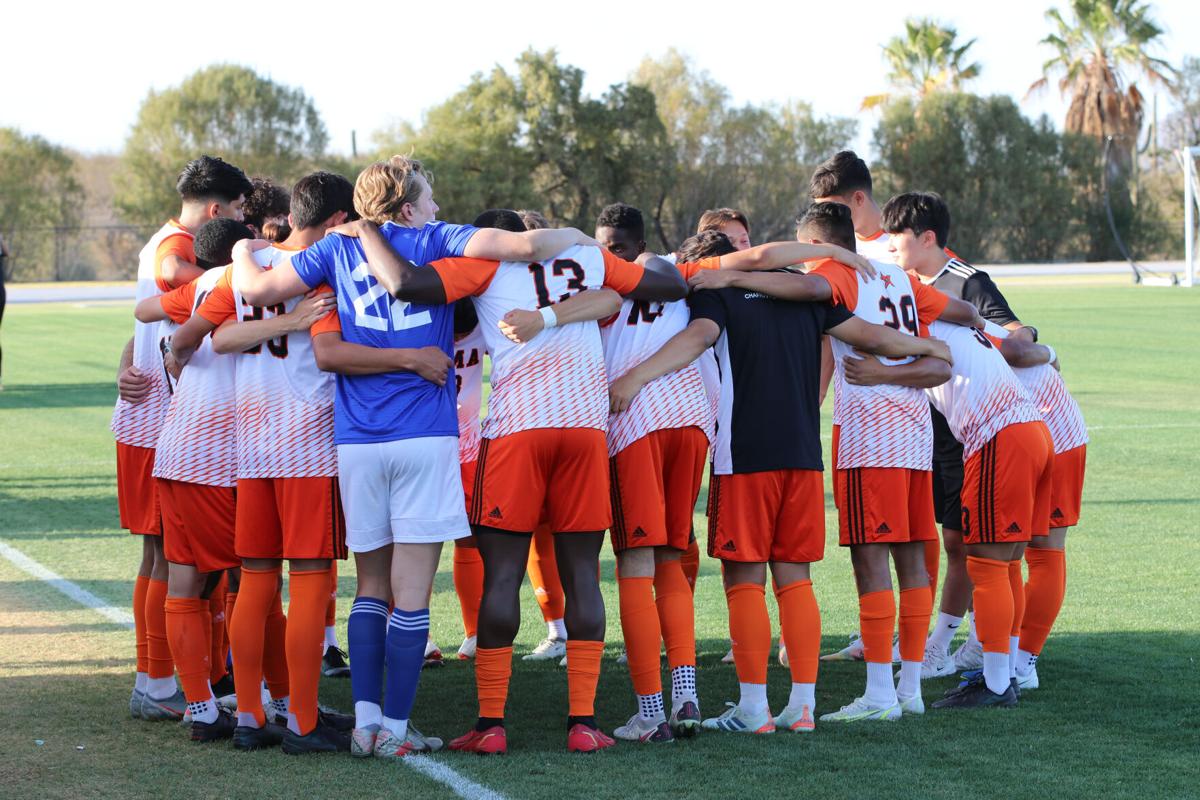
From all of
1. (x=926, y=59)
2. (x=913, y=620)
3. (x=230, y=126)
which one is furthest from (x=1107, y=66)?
(x=913, y=620)

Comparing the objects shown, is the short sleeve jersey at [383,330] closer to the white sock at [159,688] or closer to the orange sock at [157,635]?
the orange sock at [157,635]

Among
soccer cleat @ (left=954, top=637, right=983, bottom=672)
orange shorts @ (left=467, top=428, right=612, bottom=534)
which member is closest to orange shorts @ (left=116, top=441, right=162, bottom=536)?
orange shorts @ (left=467, top=428, right=612, bottom=534)

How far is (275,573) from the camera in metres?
5.08

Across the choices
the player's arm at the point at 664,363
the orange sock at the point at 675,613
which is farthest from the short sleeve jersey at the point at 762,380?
the orange sock at the point at 675,613

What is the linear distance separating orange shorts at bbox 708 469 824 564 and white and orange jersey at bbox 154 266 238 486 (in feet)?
6.08

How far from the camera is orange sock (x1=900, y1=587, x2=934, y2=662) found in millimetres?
5453

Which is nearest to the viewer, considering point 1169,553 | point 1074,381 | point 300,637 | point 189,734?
point 300,637

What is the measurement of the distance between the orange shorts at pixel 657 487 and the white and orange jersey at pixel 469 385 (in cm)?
70

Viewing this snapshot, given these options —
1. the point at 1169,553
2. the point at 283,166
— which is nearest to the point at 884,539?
the point at 1169,553

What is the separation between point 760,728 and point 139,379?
9.27 feet

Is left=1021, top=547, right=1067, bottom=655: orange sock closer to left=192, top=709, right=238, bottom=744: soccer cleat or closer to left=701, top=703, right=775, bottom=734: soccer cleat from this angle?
left=701, top=703, right=775, bottom=734: soccer cleat

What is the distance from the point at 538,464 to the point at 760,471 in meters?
0.87

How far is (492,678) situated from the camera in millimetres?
4855

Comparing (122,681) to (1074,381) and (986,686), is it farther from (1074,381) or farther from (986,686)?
A: (1074,381)
